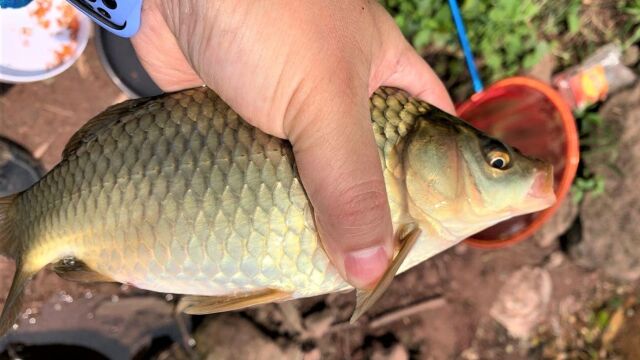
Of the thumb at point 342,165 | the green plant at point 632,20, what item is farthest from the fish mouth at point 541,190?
the green plant at point 632,20

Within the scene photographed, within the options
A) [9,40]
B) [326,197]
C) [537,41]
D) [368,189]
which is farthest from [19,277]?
[537,41]

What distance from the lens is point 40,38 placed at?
2.92m

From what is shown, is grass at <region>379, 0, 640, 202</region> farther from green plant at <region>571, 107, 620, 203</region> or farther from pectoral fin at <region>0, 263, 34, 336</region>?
pectoral fin at <region>0, 263, 34, 336</region>

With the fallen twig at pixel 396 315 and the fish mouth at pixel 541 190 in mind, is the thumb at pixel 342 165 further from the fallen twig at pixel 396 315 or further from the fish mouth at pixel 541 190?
the fallen twig at pixel 396 315

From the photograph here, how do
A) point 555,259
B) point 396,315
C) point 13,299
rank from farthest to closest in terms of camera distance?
point 555,259 < point 396,315 < point 13,299

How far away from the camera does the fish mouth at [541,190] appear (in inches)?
67.4

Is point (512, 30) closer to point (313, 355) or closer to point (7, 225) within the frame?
point (313, 355)

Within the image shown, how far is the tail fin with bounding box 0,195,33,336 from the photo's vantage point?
1865 millimetres

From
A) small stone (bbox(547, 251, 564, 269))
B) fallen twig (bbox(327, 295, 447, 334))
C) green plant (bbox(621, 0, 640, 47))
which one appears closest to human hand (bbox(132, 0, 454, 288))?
fallen twig (bbox(327, 295, 447, 334))

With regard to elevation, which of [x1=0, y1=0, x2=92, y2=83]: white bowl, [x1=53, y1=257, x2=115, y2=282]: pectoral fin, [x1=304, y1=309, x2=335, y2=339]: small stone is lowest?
[x1=304, y1=309, x2=335, y2=339]: small stone

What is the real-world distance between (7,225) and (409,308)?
2.23m

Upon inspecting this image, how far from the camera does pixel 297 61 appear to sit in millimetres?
1610

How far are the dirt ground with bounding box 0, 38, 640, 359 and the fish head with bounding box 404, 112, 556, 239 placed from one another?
1.66 metres

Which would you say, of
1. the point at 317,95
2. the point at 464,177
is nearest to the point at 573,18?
the point at 464,177
